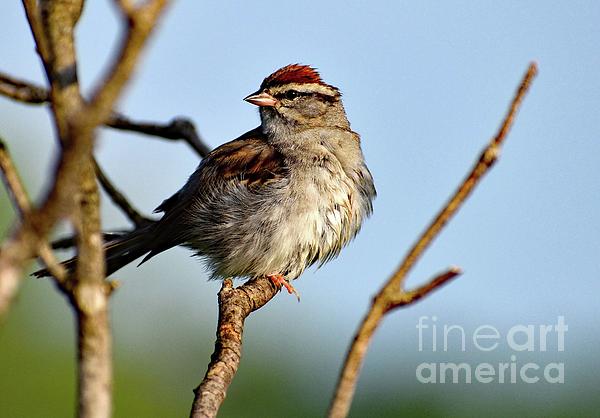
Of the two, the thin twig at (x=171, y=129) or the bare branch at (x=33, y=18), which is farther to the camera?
the thin twig at (x=171, y=129)

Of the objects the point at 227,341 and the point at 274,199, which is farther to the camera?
the point at 274,199

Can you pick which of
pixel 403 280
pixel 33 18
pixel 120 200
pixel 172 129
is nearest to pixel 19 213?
pixel 403 280

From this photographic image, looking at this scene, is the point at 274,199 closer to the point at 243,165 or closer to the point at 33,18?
the point at 243,165

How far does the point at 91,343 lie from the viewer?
1232 mm

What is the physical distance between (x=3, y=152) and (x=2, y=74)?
1320mm

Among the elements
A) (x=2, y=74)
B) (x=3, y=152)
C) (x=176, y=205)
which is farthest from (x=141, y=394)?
(x=3, y=152)

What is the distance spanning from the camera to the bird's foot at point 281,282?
573 centimetres

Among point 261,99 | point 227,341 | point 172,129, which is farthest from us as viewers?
point 261,99

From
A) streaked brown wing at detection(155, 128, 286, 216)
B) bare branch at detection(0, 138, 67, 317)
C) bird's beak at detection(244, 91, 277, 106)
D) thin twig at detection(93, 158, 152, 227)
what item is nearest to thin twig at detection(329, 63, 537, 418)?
bare branch at detection(0, 138, 67, 317)

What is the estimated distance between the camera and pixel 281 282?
584cm

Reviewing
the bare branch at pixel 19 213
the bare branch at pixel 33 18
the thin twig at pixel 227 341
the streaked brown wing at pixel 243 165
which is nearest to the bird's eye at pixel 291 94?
the streaked brown wing at pixel 243 165

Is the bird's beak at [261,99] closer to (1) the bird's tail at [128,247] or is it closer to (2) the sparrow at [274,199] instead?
(2) the sparrow at [274,199]

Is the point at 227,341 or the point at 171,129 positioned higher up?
the point at 171,129

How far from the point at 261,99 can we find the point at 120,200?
1887mm
